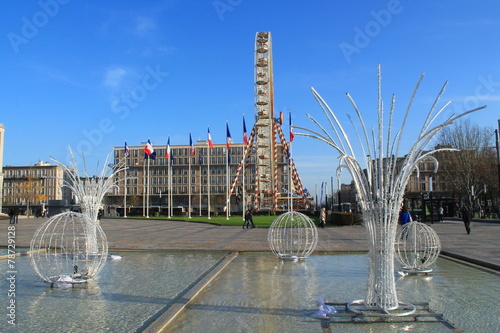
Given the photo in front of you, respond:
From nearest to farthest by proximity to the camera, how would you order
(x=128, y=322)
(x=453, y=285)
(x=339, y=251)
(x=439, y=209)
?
(x=128, y=322) < (x=453, y=285) < (x=339, y=251) < (x=439, y=209)

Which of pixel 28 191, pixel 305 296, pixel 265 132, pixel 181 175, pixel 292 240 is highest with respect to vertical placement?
pixel 265 132

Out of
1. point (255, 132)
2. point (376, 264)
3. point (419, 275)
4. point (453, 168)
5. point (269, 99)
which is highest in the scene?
point (269, 99)

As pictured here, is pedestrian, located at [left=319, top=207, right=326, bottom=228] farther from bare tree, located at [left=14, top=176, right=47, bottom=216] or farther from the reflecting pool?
bare tree, located at [left=14, top=176, right=47, bottom=216]

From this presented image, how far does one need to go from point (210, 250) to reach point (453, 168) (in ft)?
140

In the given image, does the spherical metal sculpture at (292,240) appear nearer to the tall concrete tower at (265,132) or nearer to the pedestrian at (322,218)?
the pedestrian at (322,218)

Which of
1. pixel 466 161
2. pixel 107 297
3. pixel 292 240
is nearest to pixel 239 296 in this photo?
pixel 107 297

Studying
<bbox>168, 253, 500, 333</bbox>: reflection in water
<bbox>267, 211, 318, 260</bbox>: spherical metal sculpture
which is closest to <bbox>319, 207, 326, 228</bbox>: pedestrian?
<bbox>267, 211, 318, 260</bbox>: spherical metal sculpture

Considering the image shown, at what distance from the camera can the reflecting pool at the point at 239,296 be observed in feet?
19.8

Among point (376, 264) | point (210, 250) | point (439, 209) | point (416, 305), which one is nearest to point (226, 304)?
point (376, 264)

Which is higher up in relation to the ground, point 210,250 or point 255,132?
point 255,132

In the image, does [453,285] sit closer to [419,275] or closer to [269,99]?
[419,275]

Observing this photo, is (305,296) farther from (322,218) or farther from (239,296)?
(322,218)

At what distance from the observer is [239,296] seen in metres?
7.86

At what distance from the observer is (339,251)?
48.9ft
